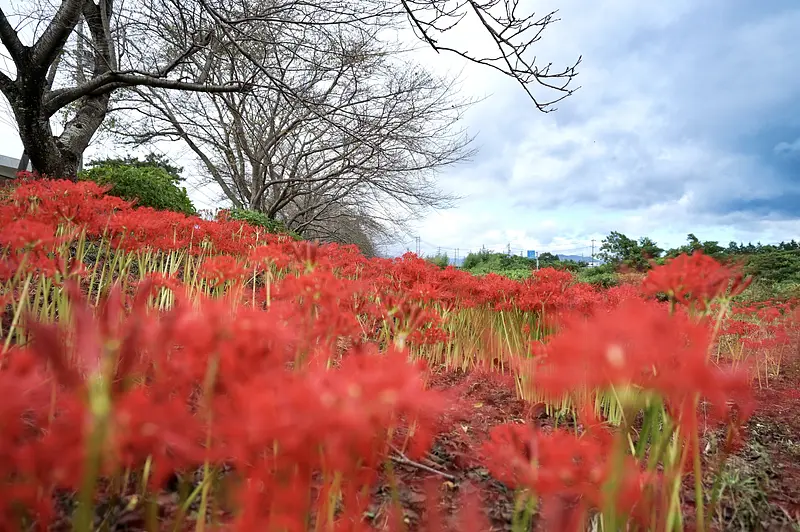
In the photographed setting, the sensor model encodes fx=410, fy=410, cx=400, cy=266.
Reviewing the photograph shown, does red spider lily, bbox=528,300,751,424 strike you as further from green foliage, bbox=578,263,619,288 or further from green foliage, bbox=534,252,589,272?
green foliage, bbox=534,252,589,272

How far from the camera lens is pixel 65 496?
111cm

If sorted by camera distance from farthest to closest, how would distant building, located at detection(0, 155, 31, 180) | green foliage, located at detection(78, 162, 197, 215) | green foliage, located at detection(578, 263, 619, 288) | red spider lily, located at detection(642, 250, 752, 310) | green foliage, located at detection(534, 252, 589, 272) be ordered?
green foliage, located at detection(534, 252, 589, 272)
green foliage, located at detection(578, 263, 619, 288)
distant building, located at detection(0, 155, 31, 180)
green foliage, located at detection(78, 162, 197, 215)
red spider lily, located at detection(642, 250, 752, 310)

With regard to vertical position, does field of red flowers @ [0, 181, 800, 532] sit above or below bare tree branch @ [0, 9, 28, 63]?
below

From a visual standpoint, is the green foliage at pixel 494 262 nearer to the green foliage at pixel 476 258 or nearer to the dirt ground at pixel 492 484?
the green foliage at pixel 476 258

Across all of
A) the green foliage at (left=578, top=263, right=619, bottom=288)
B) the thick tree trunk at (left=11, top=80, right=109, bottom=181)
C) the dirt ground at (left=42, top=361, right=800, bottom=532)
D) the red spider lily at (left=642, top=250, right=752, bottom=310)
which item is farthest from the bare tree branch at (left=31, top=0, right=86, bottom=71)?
the green foliage at (left=578, top=263, right=619, bottom=288)

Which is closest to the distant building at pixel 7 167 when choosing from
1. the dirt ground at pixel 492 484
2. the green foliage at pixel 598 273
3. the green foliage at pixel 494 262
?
the dirt ground at pixel 492 484

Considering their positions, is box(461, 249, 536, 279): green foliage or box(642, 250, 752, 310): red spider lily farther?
box(461, 249, 536, 279): green foliage

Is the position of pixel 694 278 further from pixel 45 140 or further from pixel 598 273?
pixel 598 273

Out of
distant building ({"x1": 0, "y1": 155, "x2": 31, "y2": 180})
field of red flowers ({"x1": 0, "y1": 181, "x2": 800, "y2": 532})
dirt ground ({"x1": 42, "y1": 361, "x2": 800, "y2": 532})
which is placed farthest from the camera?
distant building ({"x1": 0, "y1": 155, "x2": 31, "y2": 180})

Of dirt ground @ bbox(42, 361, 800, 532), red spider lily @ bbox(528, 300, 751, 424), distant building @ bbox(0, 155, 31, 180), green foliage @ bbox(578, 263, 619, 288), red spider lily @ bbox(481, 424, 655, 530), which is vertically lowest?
dirt ground @ bbox(42, 361, 800, 532)

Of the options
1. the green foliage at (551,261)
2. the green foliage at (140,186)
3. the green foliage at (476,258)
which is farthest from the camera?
the green foliage at (476,258)

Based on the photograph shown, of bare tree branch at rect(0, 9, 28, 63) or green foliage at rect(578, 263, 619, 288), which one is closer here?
bare tree branch at rect(0, 9, 28, 63)

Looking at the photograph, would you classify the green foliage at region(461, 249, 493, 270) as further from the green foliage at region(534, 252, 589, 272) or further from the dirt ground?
the dirt ground

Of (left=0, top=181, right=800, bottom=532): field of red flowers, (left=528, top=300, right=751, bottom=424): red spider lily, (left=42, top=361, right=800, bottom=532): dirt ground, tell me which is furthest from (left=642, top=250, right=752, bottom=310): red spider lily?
(left=42, top=361, right=800, bottom=532): dirt ground
